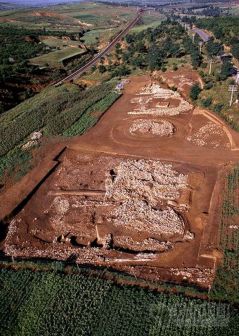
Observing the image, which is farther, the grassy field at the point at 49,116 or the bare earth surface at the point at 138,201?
the grassy field at the point at 49,116

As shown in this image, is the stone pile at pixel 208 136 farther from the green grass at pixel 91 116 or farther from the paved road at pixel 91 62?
the paved road at pixel 91 62

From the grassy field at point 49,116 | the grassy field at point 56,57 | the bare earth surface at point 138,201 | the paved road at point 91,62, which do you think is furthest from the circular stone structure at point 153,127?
the grassy field at point 56,57

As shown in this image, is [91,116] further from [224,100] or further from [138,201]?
[138,201]

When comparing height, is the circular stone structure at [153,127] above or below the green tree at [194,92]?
below

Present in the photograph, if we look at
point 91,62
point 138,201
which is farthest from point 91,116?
point 91,62

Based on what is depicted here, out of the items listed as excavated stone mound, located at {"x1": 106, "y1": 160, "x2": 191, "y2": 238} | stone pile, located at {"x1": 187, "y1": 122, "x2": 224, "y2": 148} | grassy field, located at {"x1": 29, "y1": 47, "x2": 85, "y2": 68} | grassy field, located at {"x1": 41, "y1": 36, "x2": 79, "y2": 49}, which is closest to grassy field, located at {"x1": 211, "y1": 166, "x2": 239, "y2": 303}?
excavated stone mound, located at {"x1": 106, "y1": 160, "x2": 191, "y2": 238}

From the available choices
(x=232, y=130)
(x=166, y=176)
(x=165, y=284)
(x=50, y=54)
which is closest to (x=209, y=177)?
(x=166, y=176)

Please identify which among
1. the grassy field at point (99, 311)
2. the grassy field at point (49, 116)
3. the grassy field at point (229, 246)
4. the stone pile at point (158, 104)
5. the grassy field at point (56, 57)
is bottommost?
the grassy field at point (99, 311)
